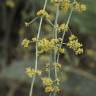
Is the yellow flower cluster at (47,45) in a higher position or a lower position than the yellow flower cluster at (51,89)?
higher

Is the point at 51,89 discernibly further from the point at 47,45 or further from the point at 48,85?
the point at 47,45

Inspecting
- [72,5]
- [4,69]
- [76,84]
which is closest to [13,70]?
[4,69]

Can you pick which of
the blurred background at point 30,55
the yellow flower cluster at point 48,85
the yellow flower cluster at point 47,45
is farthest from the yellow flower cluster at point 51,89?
the blurred background at point 30,55

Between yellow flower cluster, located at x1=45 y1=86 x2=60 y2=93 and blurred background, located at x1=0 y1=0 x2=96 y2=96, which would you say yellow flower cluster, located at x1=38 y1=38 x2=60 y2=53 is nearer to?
yellow flower cluster, located at x1=45 y1=86 x2=60 y2=93

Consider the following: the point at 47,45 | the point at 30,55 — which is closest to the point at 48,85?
the point at 47,45

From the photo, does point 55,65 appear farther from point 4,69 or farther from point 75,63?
point 4,69

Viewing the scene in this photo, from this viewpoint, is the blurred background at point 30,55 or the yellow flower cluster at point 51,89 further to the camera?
the blurred background at point 30,55

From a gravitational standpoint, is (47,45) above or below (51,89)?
above

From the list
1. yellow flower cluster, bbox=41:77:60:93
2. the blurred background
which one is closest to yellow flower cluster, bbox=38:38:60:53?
yellow flower cluster, bbox=41:77:60:93

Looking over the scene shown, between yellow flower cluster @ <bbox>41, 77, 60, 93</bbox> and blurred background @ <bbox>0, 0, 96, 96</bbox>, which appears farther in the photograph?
blurred background @ <bbox>0, 0, 96, 96</bbox>

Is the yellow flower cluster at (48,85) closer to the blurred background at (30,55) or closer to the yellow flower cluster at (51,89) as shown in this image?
the yellow flower cluster at (51,89)
